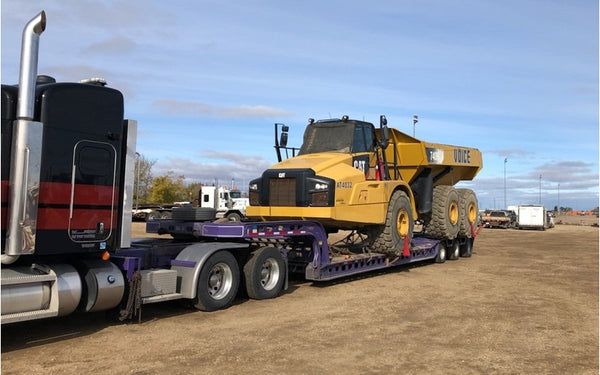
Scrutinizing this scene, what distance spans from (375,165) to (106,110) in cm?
700

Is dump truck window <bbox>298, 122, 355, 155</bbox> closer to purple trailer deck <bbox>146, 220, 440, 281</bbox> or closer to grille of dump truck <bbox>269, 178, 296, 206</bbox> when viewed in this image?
grille of dump truck <bbox>269, 178, 296, 206</bbox>

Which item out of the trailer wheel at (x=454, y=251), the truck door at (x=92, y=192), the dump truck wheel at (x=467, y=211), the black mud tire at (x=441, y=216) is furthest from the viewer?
the trailer wheel at (x=454, y=251)

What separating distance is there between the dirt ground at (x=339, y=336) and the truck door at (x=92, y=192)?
4.47ft

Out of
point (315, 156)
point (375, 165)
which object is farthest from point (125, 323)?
point (375, 165)

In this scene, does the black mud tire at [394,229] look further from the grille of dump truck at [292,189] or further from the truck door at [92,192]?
the truck door at [92,192]

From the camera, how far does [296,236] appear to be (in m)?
10.4

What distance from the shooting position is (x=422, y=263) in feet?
51.4

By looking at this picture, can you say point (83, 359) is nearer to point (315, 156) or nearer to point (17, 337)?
point (17, 337)

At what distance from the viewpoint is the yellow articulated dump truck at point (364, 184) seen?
1087cm

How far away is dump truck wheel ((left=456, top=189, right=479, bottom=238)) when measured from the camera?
631 inches

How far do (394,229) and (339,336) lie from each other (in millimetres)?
5824

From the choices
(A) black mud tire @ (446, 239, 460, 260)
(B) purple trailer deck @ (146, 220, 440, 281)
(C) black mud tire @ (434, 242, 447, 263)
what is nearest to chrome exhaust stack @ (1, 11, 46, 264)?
(B) purple trailer deck @ (146, 220, 440, 281)

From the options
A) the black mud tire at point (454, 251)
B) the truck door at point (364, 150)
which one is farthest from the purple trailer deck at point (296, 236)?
the black mud tire at point (454, 251)

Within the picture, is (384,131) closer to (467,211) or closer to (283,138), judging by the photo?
(283,138)
